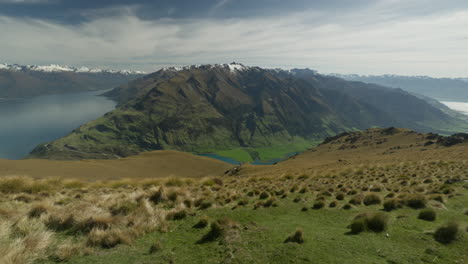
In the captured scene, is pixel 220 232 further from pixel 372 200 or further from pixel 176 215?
pixel 372 200

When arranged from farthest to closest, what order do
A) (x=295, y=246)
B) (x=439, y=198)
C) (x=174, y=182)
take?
1. (x=174, y=182)
2. (x=439, y=198)
3. (x=295, y=246)

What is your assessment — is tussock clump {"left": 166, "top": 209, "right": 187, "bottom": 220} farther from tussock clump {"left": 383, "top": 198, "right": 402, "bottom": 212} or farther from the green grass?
tussock clump {"left": 383, "top": 198, "right": 402, "bottom": 212}

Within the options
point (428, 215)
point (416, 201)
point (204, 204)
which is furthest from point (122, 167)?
point (428, 215)

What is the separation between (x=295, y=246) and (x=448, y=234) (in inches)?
172

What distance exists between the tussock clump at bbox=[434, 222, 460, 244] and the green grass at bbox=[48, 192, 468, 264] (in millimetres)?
146

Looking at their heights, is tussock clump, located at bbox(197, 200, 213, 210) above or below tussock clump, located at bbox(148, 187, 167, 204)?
below

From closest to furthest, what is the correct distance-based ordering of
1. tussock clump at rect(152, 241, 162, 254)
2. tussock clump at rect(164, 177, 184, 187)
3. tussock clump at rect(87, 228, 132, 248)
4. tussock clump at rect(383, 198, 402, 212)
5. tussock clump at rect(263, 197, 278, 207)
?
tussock clump at rect(152, 241, 162, 254) → tussock clump at rect(87, 228, 132, 248) → tussock clump at rect(383, 198, 402, 212) → tussock clump at rect(263, 197, 278, 207) → tussock clump at rect(164, 177, 184, 187)

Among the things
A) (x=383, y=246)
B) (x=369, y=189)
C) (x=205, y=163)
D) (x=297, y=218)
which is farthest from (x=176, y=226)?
(x=205, y=163)

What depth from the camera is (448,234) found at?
607cm

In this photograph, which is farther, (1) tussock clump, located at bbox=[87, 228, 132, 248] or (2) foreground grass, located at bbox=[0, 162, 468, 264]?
(1) tussock clump, located at bbox=[87, 228, 132, 248]

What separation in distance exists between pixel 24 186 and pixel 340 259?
49.1 feet

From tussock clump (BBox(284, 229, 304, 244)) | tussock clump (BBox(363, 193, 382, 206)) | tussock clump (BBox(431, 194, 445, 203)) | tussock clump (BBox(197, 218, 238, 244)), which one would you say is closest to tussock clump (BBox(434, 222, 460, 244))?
tussock clump (BBox(284, 229, 304, 244))

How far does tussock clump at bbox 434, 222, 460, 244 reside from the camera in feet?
19.6

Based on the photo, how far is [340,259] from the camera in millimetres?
5188
